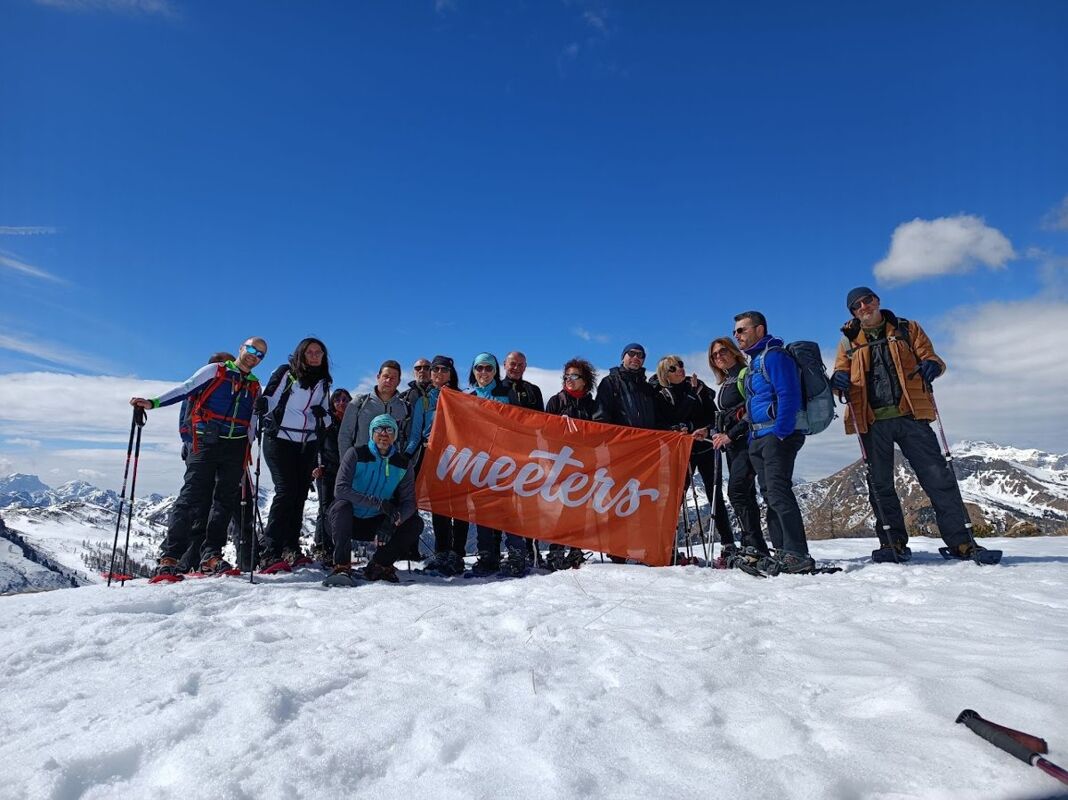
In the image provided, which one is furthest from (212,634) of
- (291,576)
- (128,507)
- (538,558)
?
(538,558)

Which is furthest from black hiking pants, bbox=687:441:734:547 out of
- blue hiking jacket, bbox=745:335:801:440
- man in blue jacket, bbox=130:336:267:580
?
man in blue jacket, bbox=130:336:267:580

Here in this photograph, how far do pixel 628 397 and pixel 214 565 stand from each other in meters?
5.70

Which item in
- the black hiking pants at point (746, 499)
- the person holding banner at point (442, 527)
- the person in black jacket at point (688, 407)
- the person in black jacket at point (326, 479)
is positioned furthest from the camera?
the person in black jacket at point (688, 407)

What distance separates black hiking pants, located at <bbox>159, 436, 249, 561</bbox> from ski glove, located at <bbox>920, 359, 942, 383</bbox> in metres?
8.07

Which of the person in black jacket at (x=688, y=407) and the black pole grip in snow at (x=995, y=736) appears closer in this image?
the black pole grip in snow at (x=995, y=736)

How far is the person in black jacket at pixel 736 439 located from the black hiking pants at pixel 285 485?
534 centimetres

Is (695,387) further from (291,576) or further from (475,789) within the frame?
(475,789)

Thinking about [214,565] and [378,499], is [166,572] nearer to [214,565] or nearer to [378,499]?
[214,565]

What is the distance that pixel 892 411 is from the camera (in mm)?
6445

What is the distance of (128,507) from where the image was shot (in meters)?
6.43

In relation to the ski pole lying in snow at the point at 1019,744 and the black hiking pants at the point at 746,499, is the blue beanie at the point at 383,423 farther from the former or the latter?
the ski pole lying in snow at the point at 1019,744

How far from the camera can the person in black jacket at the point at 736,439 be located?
6816 mm

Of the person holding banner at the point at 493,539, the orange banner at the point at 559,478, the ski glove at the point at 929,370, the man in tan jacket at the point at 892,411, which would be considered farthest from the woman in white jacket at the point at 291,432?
the ski glove at the point at 929,370

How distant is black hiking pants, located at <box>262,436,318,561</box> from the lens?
7.02 m
